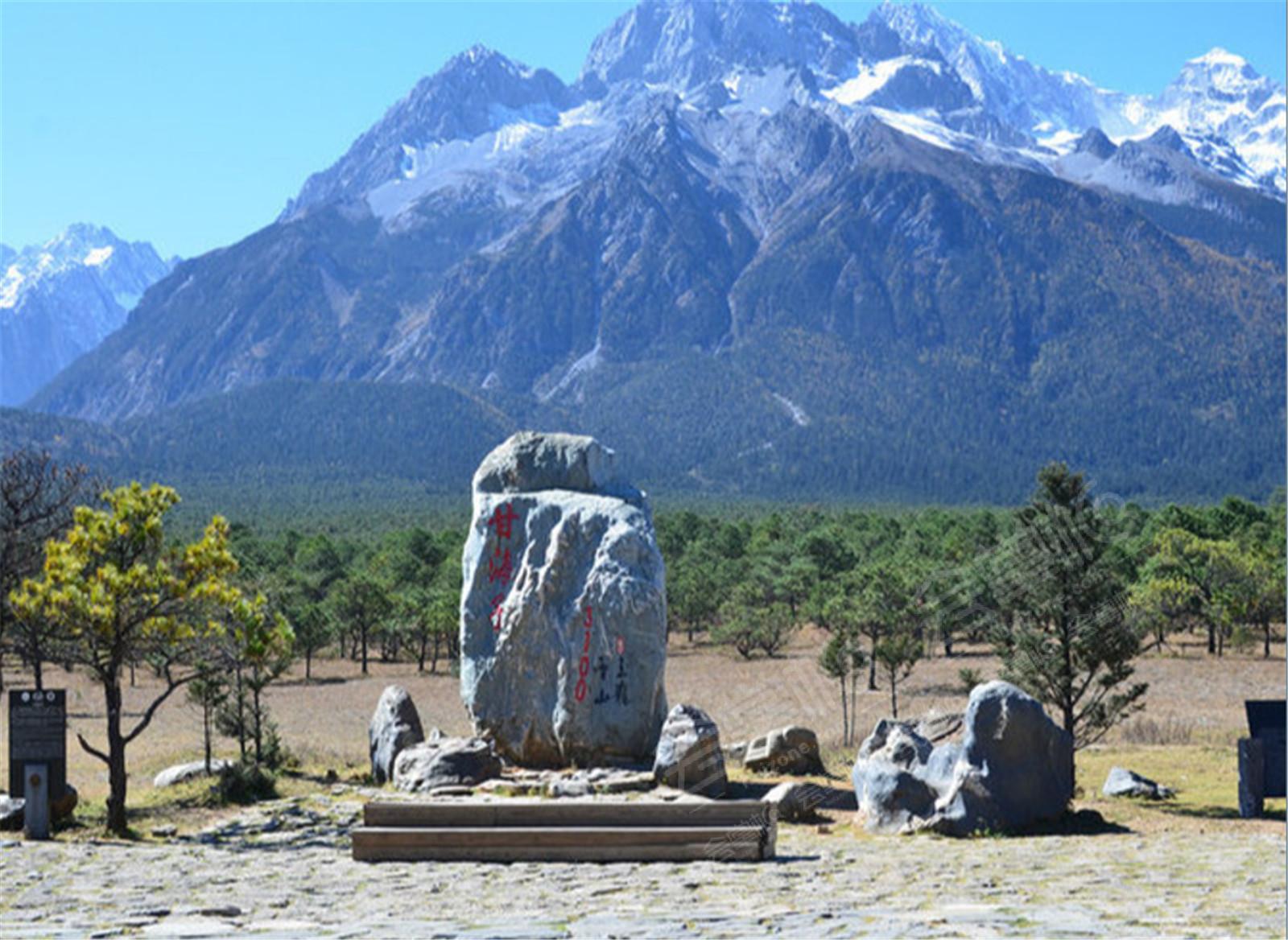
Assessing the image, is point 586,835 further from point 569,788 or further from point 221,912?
point 569,788

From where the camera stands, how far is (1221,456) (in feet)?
586

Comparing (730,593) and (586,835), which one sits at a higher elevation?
(730,593)

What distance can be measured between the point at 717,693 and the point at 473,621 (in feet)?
59.9

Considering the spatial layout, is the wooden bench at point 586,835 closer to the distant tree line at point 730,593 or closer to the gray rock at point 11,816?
the distant tree line at point 730,593

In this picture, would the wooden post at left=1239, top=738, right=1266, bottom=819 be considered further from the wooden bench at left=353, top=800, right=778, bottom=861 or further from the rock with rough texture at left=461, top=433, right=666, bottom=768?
the rock with rough texture at left=461, top=433, right=666, bottom=768

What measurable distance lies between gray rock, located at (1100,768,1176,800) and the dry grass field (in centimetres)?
31

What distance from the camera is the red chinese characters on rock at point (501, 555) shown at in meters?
24.8

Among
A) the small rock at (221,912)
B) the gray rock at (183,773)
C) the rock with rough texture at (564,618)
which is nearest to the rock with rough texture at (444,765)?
the rock with rough texture at (564,618)

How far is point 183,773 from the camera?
23859 millimetres

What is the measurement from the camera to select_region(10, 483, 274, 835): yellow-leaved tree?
17703 mm

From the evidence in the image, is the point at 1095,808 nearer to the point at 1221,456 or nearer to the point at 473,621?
the point at 473,621

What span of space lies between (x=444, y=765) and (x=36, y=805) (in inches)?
260

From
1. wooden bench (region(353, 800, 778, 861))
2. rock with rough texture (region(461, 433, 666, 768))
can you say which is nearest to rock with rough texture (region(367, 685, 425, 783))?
rock with rough texture (region(461, 433, 666, 768))

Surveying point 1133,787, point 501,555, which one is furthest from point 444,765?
point 1133,787
